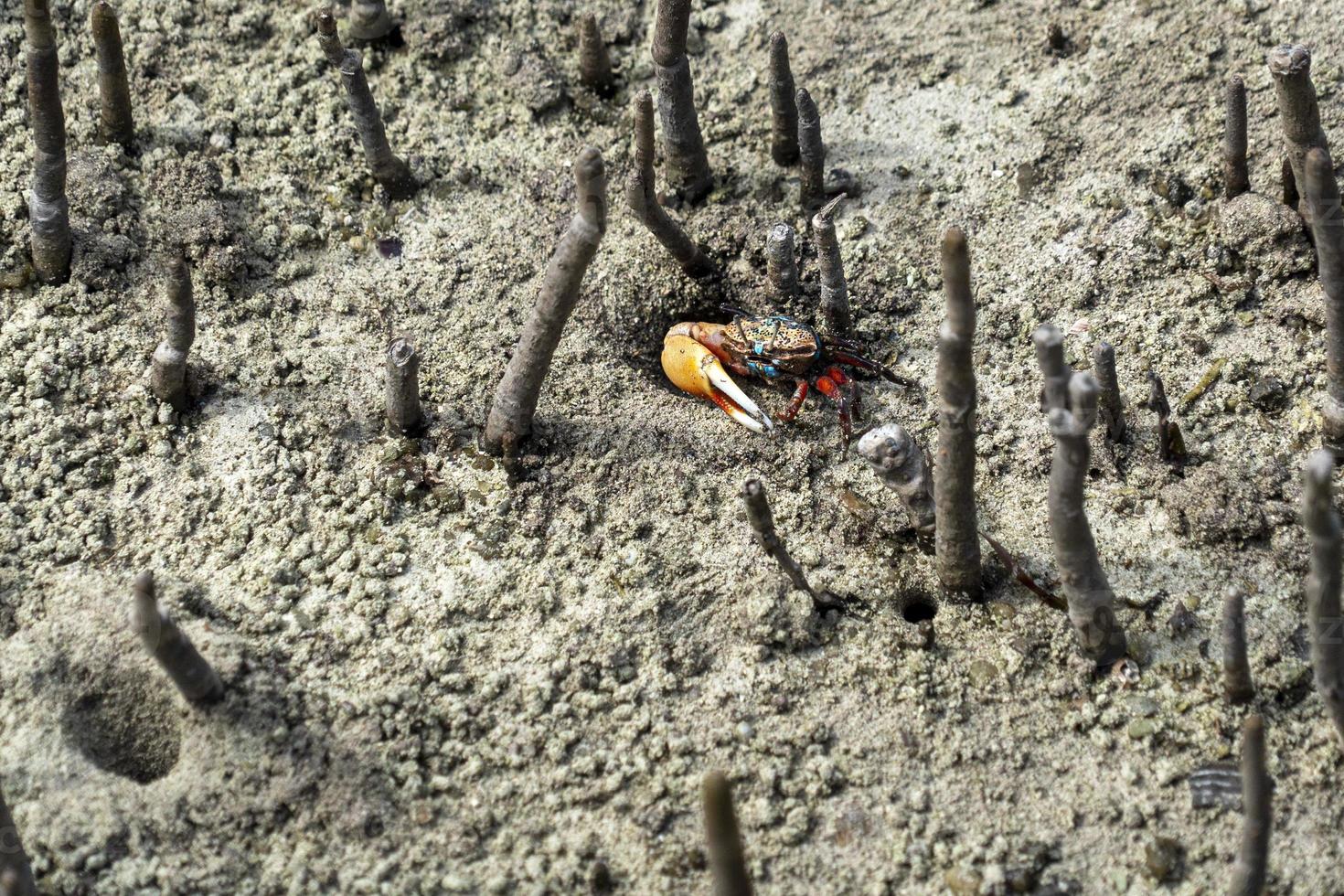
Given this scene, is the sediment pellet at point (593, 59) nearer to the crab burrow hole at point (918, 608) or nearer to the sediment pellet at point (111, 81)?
the sediment pellet at point (111, 81)

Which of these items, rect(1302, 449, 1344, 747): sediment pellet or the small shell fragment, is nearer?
rect(1302, 449, 1344, 747): sediment pellet

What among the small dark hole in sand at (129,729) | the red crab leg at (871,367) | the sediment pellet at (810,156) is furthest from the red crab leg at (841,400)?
the small dark hole in sand at (129,729)

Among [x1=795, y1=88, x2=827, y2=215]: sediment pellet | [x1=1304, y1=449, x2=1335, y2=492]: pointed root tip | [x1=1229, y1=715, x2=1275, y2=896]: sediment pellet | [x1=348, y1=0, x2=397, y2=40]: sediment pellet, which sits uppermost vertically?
[x1=348, y1=0, x2=397, y2=40]: sediment pellet

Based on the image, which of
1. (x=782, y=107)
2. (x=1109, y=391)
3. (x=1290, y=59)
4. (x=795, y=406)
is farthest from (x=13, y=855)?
(x=1290, y=59)

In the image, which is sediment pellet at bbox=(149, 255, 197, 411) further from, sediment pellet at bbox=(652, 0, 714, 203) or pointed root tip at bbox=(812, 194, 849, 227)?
pointed root tip at bbox=(812, 194, 849, 227)

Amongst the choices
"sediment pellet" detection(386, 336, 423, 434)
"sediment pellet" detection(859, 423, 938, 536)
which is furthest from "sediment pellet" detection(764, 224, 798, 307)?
"sediment pellet" detection(386, 336, 423, 434)

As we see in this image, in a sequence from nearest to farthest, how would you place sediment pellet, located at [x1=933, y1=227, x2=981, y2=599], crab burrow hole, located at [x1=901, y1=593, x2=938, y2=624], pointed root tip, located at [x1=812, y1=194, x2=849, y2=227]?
1. sediment pellet, located at [x1=933, y1=227, x2=981, y2=599]
2. crab burrow hole, located at [x1=901, y1=593, x2=938, y2=624]
3. pointed root tip, located at [x1=812, y1=194, x2=849, y2=227]
